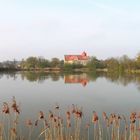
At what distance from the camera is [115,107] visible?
13617 millimetres

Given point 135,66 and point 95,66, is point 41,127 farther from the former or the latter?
point 95,66

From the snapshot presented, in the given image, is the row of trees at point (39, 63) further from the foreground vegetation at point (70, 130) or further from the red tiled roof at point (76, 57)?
the foreground vegetation at point (70, 130)

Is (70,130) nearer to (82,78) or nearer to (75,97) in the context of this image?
(75,97)

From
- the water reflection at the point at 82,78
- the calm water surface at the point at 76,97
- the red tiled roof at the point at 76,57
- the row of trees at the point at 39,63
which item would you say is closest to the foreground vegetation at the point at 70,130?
the calm water surface at the point at 76,97

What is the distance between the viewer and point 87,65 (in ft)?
252

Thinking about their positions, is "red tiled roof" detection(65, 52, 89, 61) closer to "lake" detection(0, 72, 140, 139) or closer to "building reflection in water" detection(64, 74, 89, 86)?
"building reflection in water" detection(64, 74, 89, 86)

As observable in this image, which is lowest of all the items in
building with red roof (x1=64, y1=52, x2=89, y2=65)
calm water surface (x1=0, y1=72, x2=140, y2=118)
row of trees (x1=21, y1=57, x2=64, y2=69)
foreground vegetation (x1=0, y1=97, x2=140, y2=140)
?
calm water surface (x1=0, y1=72, x2=140, y2=118)

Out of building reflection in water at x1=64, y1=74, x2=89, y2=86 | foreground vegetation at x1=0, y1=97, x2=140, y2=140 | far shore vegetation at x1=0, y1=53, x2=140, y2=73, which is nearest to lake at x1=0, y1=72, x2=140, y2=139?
foreground vegetation at x1=0, y1=97, x2=140, y2=140

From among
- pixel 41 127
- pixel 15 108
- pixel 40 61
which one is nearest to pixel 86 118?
pixel 41 127

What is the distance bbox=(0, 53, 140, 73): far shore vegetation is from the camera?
61.5 m

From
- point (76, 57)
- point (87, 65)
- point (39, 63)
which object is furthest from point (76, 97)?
point (76, 57)

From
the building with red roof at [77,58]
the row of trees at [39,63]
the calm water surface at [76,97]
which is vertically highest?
the building with red roof at [77,58]

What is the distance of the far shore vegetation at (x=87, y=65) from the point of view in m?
61.5

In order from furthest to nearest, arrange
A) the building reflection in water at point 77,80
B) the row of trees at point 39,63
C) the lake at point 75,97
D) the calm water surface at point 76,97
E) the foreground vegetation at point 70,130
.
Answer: the row of trees at point 39,63 → the building reflection in water at point 77,80 → the calm water surface at point 76,97 → the lake at point 75,97 → the foreground vegetation at point 70,130
